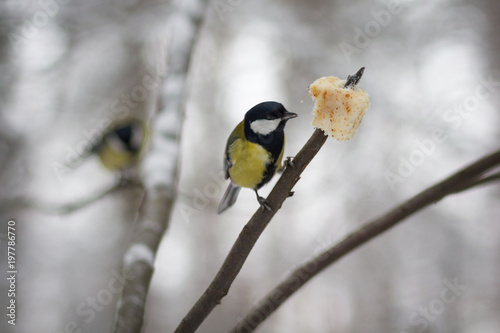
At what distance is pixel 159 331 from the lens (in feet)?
10.3

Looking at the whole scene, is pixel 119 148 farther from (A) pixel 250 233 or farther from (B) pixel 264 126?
(A) pixel 250 233

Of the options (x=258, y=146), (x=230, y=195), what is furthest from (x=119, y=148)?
(x=258, y=146)

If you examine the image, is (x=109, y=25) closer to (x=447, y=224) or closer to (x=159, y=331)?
(x=159, y=331)

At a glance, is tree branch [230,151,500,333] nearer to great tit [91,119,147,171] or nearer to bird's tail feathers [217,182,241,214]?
bird's tail feathers [217,182,241,214]

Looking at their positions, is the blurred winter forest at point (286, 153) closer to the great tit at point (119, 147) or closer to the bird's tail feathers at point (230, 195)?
the great tit at point (119, 147)

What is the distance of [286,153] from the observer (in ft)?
8.87

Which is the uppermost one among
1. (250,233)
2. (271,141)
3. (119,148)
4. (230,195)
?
(271,141)

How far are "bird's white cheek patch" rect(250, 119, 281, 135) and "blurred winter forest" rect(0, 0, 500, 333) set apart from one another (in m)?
1.44

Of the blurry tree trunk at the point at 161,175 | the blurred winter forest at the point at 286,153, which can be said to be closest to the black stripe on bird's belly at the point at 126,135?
the blurred winter forest at the point at 286,153

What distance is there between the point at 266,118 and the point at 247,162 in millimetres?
189

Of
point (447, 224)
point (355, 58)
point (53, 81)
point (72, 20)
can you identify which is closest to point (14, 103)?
point (53, 81)

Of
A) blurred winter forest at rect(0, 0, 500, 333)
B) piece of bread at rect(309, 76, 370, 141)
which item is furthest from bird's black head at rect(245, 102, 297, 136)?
blurred winter forest at rect(0, 0, 500, 333)

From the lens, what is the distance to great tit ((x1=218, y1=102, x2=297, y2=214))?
2.52ft

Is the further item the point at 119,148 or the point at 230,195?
the point at 119,148
